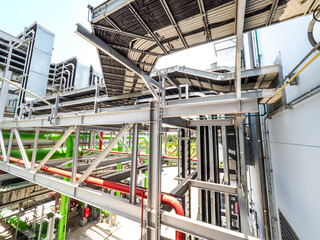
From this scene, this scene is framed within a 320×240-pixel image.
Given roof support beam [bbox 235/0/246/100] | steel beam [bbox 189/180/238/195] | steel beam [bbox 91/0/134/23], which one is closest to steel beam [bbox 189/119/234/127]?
steel beam [bbox 189/180/238/195]

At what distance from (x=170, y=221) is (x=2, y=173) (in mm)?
9722

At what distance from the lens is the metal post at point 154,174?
89.0 inches

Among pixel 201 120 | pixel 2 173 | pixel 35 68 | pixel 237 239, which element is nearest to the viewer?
pixel 237 239

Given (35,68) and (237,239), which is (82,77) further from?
(237,239)

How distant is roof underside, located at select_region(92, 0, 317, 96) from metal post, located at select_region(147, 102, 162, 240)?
1.06 meters

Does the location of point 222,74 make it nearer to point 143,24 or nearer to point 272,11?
point 272,11

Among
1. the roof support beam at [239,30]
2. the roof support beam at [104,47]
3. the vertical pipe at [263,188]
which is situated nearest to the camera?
the roof support beam at [239,30]

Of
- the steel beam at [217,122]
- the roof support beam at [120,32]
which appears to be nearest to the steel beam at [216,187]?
the steel beam at [217,122]

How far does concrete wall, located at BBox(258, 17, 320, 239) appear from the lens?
6.39 ft

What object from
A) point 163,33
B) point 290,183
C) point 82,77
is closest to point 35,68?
point 82,77

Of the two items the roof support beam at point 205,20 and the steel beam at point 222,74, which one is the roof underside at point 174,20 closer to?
the roof support beam at point 205,20

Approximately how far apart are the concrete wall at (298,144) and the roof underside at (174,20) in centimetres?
85

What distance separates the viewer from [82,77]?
39.0 feet

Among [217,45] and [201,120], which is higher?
[217,45]
